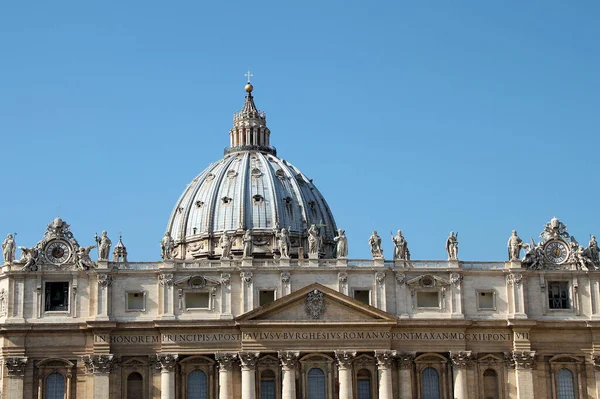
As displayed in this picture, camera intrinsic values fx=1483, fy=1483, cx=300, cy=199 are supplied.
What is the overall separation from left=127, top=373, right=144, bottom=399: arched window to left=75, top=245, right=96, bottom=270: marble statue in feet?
29.0

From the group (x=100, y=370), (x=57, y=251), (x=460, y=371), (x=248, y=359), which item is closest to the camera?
(x=100, y=370)

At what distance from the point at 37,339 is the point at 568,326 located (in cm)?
4082

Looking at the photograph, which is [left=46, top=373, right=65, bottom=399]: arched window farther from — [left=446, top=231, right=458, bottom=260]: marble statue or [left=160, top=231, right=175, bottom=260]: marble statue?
[left=446, top=231, right=458, bottom=260]: marble statue

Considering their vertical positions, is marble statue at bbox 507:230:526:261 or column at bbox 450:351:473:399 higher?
marble statue at bbox 507:230:526:261

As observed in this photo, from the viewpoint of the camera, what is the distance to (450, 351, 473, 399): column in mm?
112750

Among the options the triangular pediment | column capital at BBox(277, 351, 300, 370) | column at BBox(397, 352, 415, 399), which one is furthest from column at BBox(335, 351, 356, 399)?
column at BBox(397, 352, 415, 399)

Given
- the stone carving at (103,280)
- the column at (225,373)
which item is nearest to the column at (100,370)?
the stone carving at (103,280)


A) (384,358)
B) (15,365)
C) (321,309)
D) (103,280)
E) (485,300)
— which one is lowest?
(15,365)

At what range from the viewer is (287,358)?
112 metres

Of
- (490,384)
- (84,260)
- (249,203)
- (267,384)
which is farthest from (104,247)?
(249,203)

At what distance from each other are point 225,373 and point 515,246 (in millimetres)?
24996

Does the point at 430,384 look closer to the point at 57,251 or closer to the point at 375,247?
the point at 375,247

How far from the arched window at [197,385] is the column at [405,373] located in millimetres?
14795

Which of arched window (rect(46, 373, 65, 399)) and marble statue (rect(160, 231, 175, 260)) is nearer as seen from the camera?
arched window (rect(46, 373, 65, 399))
